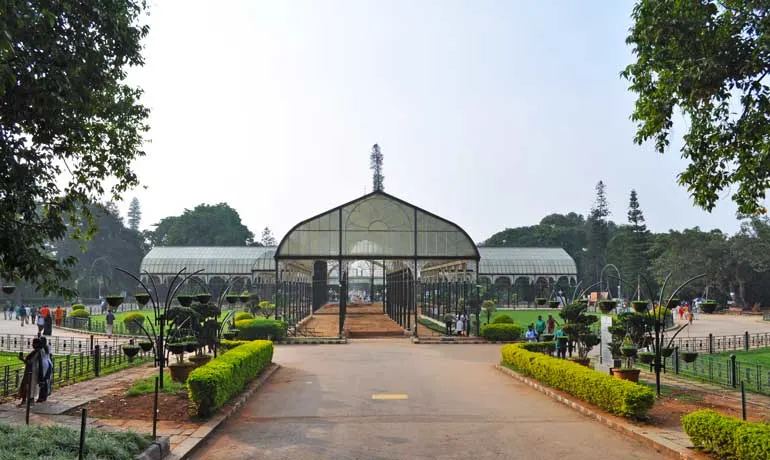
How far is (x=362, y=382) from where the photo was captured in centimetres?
1496

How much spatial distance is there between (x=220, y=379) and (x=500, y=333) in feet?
58.2

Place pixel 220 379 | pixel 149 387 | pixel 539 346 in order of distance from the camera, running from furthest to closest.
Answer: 1. pixel 539 346
2. pixel 149 387
3. pixel 220 379

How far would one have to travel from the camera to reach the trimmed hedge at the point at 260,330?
965 inches

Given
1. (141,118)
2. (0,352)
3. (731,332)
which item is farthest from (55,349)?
(731,332)

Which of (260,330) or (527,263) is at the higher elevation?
(527,263)

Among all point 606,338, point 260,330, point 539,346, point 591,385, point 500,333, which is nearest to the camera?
point 591,385

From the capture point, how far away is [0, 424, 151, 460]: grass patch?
6609 mm

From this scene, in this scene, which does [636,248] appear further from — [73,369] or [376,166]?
[73,369]

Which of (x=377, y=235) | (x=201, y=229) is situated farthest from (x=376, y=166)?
(x=377, y=235)

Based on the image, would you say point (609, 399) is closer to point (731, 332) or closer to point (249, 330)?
point (249, 330)

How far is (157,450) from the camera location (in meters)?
7.74

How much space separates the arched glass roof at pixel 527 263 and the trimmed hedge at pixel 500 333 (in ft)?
121

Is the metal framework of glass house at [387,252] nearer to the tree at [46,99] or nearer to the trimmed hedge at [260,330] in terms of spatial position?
the trimmed hedge at [260,330]

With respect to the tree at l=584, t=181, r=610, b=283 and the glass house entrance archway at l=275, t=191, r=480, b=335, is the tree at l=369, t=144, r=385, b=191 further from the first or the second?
the glass house entrance archway at l=275, t=191, r=480, b=335
